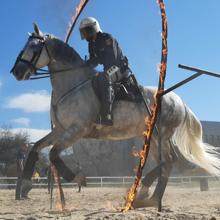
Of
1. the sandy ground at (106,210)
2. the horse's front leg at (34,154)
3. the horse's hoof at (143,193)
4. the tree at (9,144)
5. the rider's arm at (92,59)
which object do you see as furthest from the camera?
the tree at (9,144)

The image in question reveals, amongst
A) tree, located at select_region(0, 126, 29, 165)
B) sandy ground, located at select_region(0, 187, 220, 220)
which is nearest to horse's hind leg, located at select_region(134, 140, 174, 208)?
sandy ground, located at select_region(0, 187, 220, 220)

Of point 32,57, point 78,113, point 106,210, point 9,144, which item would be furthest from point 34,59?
point 9,144

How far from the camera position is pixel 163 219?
631cm

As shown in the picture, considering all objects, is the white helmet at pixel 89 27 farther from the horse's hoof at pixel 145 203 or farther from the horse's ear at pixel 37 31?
the horse's hoof at pixel 145 203

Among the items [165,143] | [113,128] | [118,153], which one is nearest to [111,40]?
[113,128]

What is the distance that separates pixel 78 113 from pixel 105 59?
118cm

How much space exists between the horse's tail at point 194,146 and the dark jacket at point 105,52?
2.25 m

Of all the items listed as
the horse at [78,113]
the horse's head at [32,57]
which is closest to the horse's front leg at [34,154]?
the horse at [78,113]

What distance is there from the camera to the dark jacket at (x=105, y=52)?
27.9 feet

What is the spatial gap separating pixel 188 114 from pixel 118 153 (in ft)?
72.4

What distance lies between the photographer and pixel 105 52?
850 cm

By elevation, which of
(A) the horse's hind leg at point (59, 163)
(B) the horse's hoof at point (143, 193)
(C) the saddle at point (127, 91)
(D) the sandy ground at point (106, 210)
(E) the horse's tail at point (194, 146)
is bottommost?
(D) the sandy ground at point (106, 210)

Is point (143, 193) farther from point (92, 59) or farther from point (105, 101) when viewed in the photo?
point (92, 59)

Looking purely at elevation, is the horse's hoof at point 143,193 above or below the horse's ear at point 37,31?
below
